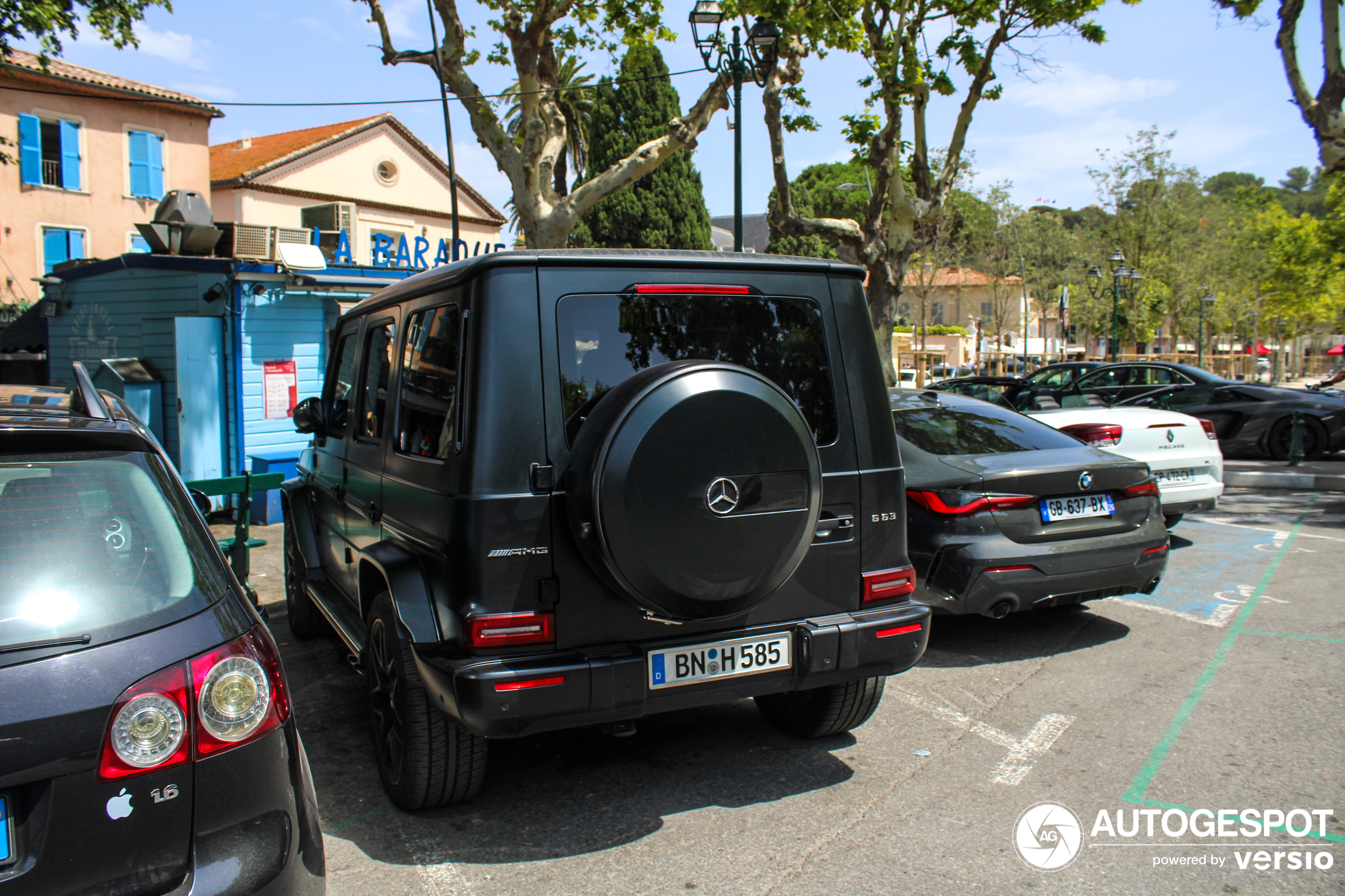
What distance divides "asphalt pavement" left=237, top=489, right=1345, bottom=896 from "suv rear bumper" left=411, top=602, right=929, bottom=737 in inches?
19.3

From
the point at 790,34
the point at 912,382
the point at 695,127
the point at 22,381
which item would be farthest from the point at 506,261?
the point at 912,382

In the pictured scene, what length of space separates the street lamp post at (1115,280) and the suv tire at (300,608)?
2592 centimetres

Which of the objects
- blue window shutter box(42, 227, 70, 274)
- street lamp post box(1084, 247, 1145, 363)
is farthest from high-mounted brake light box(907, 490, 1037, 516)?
blue window shutter box(42, 227, 70, 274)

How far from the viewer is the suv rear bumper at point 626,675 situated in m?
3.04

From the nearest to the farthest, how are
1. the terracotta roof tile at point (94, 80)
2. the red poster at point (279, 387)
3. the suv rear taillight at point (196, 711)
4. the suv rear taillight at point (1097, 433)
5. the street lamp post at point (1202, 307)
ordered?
the suv rear taillight at point (196, 711) → the suv rear taillight at point (1097, 433) → the red poster at point (279, 387) → the terracotta roof tile at point (94, 80) → the street lamp post at point (1202, 307)

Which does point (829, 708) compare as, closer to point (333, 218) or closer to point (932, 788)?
point (932, 788)

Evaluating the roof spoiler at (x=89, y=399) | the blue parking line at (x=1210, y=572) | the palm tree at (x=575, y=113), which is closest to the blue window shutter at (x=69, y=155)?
the palm tree at (x=575, y=113)

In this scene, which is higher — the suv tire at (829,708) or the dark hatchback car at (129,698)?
the dark hatchback car at (129,698)

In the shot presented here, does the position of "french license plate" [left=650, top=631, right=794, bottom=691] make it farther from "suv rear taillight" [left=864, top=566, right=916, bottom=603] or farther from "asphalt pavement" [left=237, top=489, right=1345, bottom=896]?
"asphalt pavement" [left=237, top=489, right=1345, bottom=896]

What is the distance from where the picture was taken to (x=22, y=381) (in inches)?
602

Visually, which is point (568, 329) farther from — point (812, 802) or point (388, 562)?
point (812, 802)

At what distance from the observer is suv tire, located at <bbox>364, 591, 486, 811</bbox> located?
3.37m

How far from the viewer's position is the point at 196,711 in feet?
6.66

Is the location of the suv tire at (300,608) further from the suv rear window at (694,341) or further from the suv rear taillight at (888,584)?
the suv rear taillight at (888,584)
